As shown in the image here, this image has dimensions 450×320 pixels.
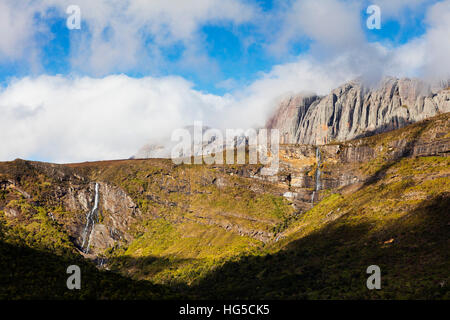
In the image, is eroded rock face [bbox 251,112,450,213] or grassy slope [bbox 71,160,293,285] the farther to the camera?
grassy slope [bbox 71,160,293,285]

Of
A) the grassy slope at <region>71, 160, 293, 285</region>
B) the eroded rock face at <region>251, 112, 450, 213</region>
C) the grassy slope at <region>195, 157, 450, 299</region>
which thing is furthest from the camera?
the grassy slope at <region>71, 160, 293, 285</region>

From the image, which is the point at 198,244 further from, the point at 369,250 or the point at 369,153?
the point at 369,153

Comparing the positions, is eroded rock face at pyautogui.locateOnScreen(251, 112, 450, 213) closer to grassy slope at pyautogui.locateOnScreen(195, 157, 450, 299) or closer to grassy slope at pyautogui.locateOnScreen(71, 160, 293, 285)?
grassy slope at pyautogui.locateOnScreen(195, 157, 450, 299)

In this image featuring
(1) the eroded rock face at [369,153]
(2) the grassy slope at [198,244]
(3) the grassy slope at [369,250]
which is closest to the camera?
(3) the grassy slope at [369,250]

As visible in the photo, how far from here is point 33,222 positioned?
168750mm

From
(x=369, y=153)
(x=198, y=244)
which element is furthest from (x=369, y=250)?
(x=369, y=153)

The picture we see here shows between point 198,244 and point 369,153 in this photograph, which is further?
point 369,153

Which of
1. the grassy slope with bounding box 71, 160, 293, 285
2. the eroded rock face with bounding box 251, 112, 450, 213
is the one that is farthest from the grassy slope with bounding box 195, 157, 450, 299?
the grassy slope with bounding box 71, 160, 293, 285

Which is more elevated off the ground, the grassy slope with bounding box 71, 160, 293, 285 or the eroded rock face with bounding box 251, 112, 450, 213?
the eroded rock face with bounding box 251, 112, 450, 213

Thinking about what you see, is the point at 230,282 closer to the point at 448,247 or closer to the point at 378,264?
the point at 378,264

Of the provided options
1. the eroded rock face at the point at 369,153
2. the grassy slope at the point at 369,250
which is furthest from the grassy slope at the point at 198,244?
the grassy slope at the point at 369,250

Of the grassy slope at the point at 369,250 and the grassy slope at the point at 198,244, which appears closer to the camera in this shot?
the grassy slope at the point at 369,250

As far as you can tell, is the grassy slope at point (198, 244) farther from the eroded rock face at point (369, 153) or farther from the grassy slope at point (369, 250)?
the grassy slope at point (369, 250)
